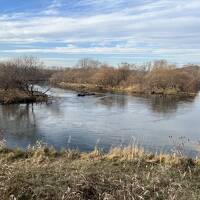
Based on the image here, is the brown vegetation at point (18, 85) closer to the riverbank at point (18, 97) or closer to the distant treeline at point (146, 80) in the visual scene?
the riverbank at point (18, 97)

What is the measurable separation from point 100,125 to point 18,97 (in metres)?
17.1

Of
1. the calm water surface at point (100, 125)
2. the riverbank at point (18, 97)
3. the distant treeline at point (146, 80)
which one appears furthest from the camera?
the distant treeline at point (146, 80)

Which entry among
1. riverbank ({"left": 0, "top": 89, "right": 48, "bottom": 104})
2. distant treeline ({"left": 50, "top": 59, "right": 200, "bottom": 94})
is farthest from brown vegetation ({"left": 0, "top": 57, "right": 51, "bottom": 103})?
distant treeline ({"left": 50, "top": 59, "right": 200, "bottom": 94})

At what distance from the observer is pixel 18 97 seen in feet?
126

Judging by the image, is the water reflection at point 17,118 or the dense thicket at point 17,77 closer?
the water reflection at point 17,118

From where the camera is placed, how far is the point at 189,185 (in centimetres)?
573

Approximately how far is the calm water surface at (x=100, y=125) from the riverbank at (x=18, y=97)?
3274mm

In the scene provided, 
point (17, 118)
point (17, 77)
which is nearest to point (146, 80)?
point (17, 77)

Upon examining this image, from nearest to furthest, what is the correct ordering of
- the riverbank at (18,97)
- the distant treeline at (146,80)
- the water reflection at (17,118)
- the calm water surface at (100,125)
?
1. the calm water surface at (100,125)
2. the water reflection at (17,118)
3. the riverbank at (18,97)
4. the distant treeline at (146,80)

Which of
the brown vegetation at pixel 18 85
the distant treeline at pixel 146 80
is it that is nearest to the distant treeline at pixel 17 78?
the brown vegetation at pixel 18 85

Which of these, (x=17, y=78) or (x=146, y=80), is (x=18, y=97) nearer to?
(x=17, y=78)

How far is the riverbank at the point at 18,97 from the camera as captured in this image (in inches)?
1456

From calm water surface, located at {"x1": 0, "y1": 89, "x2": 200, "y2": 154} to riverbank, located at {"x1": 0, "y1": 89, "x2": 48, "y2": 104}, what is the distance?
3.27m

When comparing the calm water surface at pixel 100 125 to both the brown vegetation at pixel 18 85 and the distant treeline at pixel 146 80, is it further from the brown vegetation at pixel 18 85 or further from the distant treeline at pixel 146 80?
the distant treeline at pixel 146 80
